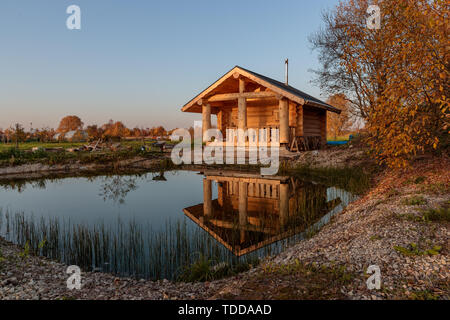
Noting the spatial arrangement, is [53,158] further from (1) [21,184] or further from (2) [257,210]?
(2) [257,210]

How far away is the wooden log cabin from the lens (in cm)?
1739

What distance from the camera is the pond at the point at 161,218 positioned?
4.77 m

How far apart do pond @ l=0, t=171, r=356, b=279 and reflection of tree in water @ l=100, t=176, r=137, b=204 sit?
4 centimetres

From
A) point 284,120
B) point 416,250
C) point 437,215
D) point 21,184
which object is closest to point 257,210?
point 437,215

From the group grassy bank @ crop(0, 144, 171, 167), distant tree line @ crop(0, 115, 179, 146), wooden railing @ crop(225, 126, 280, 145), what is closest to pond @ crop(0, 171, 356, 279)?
grassy bank @ crop(0, 144, 171, 167)

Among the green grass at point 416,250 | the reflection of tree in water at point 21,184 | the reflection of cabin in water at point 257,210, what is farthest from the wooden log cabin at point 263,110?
the green grass at point 416,250

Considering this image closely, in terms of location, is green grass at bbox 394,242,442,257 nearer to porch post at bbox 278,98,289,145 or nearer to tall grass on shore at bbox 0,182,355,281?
tall grass on shore at bbox 0,182,355,281

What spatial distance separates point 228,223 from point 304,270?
3.11 meters

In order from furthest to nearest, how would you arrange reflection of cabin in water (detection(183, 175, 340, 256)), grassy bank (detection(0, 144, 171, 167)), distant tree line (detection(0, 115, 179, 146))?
distant tree line (detection(0, 115, 179, 146)), grassy bank (detection(0, 144, 171, 167)), reflection of cabin in water (detection(183, 175, 340, 256))

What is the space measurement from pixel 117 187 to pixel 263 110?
13514mm

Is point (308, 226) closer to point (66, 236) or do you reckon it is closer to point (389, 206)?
point (389, 206)

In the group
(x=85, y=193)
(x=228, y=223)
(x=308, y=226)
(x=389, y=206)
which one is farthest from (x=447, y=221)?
(x=85, y=193)

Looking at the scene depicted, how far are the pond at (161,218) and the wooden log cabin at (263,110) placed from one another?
609 cm

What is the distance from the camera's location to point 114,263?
461 cm
